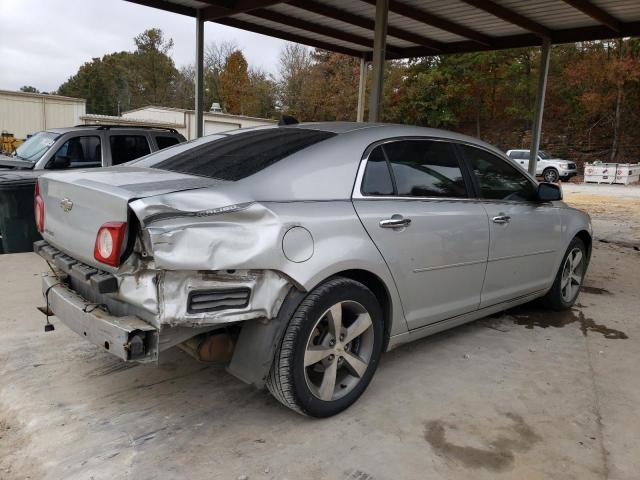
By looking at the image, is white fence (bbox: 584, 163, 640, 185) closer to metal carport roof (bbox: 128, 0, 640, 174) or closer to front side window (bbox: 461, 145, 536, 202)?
metal carport roof (bbox: 128, 0, 640, 174)

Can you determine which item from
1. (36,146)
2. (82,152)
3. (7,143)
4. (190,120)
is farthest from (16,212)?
(190,120)

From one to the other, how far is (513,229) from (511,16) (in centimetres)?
641

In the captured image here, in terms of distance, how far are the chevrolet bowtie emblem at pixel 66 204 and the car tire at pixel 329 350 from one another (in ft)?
4.33

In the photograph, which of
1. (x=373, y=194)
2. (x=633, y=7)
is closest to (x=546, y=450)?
(x=373, y=194)

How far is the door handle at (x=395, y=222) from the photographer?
2.88 metres

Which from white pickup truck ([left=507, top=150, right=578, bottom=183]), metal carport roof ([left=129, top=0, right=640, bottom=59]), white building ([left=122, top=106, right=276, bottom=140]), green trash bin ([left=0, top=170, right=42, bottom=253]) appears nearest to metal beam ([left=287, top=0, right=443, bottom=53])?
metal carport roof ([left=129, top=0, right=640, bottom=59])

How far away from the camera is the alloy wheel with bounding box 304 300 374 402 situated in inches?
105

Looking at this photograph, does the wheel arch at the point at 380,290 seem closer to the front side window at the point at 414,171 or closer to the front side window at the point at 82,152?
the front side window at the point at 414,171

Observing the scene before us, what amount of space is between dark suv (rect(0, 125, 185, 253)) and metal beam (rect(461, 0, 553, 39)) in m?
5.23

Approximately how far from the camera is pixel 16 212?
19.6 ft

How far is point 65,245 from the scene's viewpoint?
275 cm

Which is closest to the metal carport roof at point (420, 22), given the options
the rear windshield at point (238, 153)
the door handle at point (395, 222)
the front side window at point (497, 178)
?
the front side window at point (497, 178)

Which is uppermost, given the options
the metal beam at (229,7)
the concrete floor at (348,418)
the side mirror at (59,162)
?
the metal beam at (229,7)

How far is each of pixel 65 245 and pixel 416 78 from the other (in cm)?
3756
